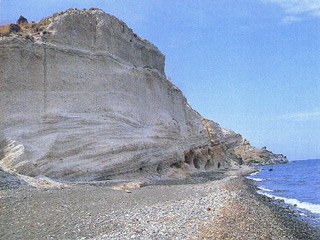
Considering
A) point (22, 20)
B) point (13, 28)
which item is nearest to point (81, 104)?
point (13, 28)

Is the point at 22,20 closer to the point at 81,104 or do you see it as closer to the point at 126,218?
the point at 81,104

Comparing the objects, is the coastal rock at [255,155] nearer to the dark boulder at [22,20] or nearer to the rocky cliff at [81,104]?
the rocky cliff at [81,104]

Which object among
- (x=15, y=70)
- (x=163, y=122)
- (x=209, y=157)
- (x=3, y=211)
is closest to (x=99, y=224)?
(x=3, y=211)

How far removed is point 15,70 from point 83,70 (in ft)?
13.4

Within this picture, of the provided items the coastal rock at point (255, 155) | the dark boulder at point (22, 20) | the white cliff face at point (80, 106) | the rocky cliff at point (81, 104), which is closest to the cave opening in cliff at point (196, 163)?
the rocky cliff at point (81, 104)

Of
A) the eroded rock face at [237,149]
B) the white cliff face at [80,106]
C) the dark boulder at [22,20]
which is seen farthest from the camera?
the eroded rock face at [237,149]

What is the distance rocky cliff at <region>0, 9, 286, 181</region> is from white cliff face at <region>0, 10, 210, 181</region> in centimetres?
5

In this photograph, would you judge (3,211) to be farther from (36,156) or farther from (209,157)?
(209,157)

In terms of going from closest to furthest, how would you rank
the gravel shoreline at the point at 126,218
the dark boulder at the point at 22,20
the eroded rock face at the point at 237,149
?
the gravel shoreline at the point at 126,218
the dark boulder at the point at 22,20
the eroded rock face at the point at 237,149

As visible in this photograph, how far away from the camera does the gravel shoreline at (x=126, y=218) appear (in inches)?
261

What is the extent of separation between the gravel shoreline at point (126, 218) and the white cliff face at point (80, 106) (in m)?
4.98

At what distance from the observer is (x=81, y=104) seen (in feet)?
59.3

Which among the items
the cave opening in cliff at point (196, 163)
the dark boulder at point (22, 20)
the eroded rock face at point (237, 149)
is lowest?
the cave opening in cliff at point (196, 163)

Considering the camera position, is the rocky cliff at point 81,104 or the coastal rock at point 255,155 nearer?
the rocky cliff at point 81,104
